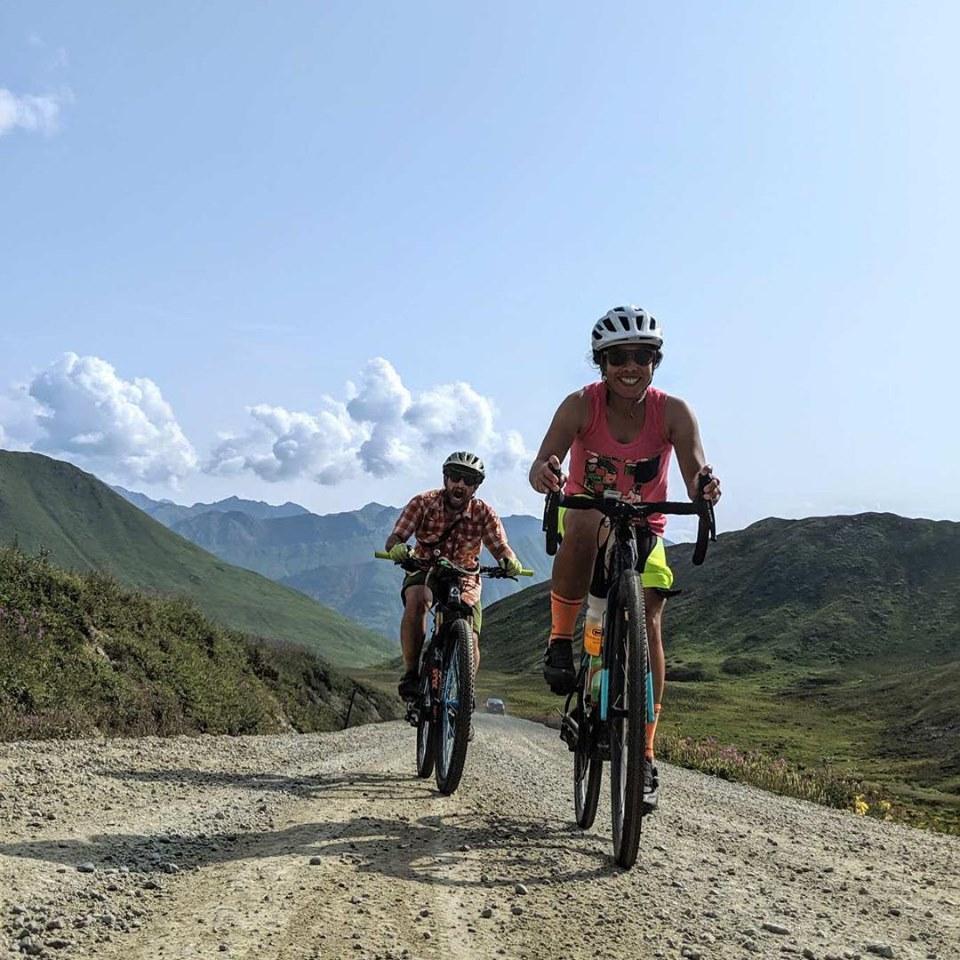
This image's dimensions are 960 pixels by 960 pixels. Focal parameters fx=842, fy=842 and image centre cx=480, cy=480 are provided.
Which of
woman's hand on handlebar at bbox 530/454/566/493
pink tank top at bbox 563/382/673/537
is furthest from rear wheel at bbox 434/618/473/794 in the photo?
woman's hand on handlebar at bbox 530/454/566/493

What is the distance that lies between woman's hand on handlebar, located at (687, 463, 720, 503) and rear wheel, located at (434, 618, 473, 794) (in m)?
3.07

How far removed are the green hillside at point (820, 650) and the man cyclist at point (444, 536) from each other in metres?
31.6

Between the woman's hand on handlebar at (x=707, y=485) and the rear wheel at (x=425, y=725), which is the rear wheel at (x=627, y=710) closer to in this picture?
the woman's hand on handlebar at (x=707, y=485)

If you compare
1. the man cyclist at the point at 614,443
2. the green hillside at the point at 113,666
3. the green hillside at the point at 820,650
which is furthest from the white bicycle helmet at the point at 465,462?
the green hillside at the point at 820,650

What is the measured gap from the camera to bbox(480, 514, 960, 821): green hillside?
199 ft

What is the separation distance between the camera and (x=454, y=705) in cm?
778

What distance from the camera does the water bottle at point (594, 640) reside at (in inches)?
222

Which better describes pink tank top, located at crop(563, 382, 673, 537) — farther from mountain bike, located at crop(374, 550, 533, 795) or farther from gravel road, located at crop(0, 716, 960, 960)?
mountain bike, located at crop(374, 550, 533, 795)

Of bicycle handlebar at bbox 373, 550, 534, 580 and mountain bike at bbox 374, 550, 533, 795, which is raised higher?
bicycle handlebar at bbox 373, 550, 534, 580

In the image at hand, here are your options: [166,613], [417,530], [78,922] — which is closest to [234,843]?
[78,922]

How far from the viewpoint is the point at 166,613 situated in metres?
19.5

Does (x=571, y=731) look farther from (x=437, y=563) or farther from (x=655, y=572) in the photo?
(x=437, y=563)

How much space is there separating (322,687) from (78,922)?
1055 inches

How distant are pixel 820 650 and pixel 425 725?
124m
